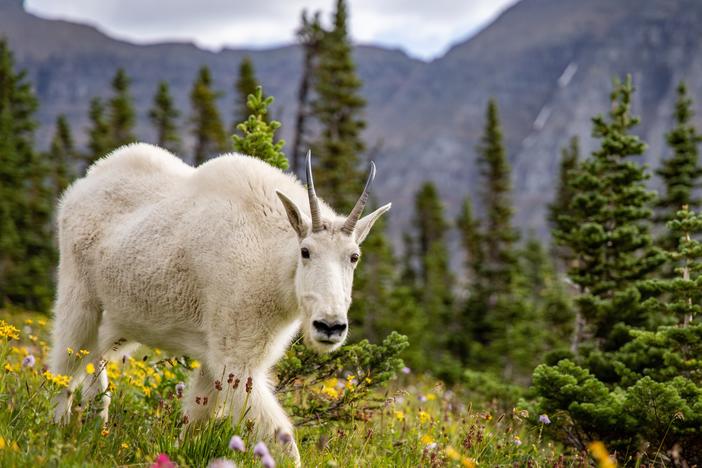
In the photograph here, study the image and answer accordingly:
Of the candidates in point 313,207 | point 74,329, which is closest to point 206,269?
point 313,207

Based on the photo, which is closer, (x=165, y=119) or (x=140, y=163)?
(x=140, y=163)

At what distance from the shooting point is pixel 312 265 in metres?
4.73

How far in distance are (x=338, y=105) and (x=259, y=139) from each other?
23.6 metres

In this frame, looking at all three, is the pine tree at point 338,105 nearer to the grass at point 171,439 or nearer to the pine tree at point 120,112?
the pine tree at point 120,112

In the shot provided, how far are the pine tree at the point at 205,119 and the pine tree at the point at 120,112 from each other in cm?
413

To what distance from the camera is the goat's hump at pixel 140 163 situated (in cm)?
636

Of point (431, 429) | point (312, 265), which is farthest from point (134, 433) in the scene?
point (431, 429)

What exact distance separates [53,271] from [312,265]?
40.1m

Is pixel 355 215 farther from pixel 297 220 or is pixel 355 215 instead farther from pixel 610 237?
pixel 610 237

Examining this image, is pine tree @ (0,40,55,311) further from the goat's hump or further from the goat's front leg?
the goat's front leg

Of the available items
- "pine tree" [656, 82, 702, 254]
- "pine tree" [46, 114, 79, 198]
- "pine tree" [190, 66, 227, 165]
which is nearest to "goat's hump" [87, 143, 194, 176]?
"pine tree" [656, 82, 702, 254]

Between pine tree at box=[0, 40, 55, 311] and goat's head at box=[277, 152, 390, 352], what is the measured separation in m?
31.0

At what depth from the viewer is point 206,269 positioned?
16.8 feet

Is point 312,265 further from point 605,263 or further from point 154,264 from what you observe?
point 605,263
